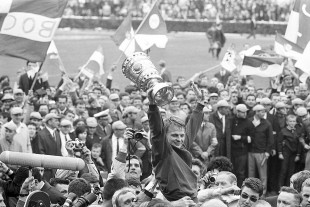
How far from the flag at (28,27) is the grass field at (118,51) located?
602 inches

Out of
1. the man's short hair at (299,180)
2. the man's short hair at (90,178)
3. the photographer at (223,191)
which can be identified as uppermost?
the photographer at (223,191)

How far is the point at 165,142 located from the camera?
9797 mm

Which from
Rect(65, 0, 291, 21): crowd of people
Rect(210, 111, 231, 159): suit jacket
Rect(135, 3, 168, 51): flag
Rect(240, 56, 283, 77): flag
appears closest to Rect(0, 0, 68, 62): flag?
Rect(210, 111, 231, 159): suit jacket

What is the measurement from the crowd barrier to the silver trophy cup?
42.4 meters

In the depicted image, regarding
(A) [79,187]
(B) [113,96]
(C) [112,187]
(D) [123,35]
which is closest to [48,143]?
(B) [113,96]

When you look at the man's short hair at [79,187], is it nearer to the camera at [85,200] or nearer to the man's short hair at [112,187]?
the camera at [85,200]

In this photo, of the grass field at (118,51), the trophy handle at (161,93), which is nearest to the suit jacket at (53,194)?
the trophy handle at (161,93)

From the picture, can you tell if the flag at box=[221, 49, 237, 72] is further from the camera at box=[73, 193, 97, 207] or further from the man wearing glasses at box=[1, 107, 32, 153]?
the camera at box=[73, 193, 97, 207]

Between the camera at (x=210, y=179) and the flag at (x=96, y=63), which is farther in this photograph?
the flag at (x=96, y=63)

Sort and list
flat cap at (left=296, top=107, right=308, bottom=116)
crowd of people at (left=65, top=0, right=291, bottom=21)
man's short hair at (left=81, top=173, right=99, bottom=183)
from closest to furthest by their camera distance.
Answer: man's short hair at (left=81, top=173, right=99, bottom=183), flat cap at (left=296, top=107, right=308, bottom=116), crowd of people at (left=65, top=0, right=291, bottom=21)

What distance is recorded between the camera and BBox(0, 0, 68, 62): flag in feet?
53.9

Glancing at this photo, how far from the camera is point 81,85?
25547 millimetres

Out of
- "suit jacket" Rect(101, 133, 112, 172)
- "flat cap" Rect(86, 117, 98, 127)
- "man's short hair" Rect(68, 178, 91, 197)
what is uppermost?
"man's short hair" Rect(68, 178, 91, 197)

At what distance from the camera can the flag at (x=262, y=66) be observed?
2333 cm
